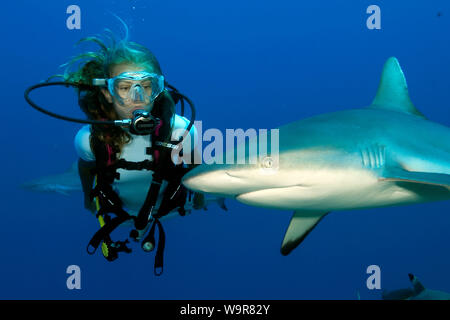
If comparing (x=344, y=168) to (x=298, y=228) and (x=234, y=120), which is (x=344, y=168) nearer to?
(x=298, y=228)

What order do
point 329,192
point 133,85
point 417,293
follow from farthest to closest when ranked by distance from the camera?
point 417,293 < point 133,85 < point 329,192

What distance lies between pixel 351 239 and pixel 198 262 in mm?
16010

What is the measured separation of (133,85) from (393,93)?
247cm

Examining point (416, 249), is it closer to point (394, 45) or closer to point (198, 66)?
point (394, 45)

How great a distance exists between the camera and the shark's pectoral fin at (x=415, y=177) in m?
1.88

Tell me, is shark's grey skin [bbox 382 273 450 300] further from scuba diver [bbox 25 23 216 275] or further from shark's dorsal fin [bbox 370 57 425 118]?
scuba diver [bbox 25 23 216 275]

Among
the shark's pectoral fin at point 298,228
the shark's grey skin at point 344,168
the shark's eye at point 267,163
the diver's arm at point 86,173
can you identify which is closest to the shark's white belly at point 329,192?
the shark's grey skin at point 344,168

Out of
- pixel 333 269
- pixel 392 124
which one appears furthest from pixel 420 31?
pixel 392 124

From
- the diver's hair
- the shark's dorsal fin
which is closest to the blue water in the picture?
the shark's dorsal fin

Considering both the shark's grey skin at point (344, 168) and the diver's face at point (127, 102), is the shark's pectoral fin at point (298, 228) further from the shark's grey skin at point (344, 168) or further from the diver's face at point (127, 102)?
the diver's face at point (127, 102)

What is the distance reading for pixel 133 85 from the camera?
2646 millimetres

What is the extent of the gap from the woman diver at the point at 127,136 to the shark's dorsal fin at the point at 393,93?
1.91m

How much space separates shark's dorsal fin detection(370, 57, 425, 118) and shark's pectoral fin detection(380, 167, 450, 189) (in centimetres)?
122

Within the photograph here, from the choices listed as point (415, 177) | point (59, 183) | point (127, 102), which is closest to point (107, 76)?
point (127, 102)
